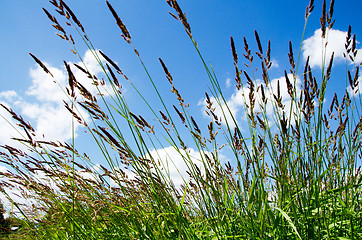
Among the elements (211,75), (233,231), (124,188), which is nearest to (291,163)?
(233,231)

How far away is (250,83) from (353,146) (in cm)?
101

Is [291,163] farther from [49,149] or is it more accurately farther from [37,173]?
[37,173]

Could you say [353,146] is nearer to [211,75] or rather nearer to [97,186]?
[211,75]

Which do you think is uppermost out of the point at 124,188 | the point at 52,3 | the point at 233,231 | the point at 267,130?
the point at 52,3

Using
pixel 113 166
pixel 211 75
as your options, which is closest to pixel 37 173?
pixel 113 166

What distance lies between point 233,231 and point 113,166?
0.89 metres

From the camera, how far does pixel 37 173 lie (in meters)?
2.23

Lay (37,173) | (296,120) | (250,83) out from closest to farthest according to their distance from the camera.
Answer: (250,83) < (296,120) < (37,173)

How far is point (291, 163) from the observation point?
5.40ft

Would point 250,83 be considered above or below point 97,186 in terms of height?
above

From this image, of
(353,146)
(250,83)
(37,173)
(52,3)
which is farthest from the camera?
(37,173)

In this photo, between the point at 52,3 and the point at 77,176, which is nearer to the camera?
the point at 52,3

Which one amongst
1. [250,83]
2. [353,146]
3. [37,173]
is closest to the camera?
[250,83]

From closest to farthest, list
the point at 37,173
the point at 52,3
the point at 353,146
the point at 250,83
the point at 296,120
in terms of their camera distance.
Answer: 1. the point at 52,3
2. the point at 250,83
3. the point at 296,120
4. the point at 353,146
5. the point at 37,173
